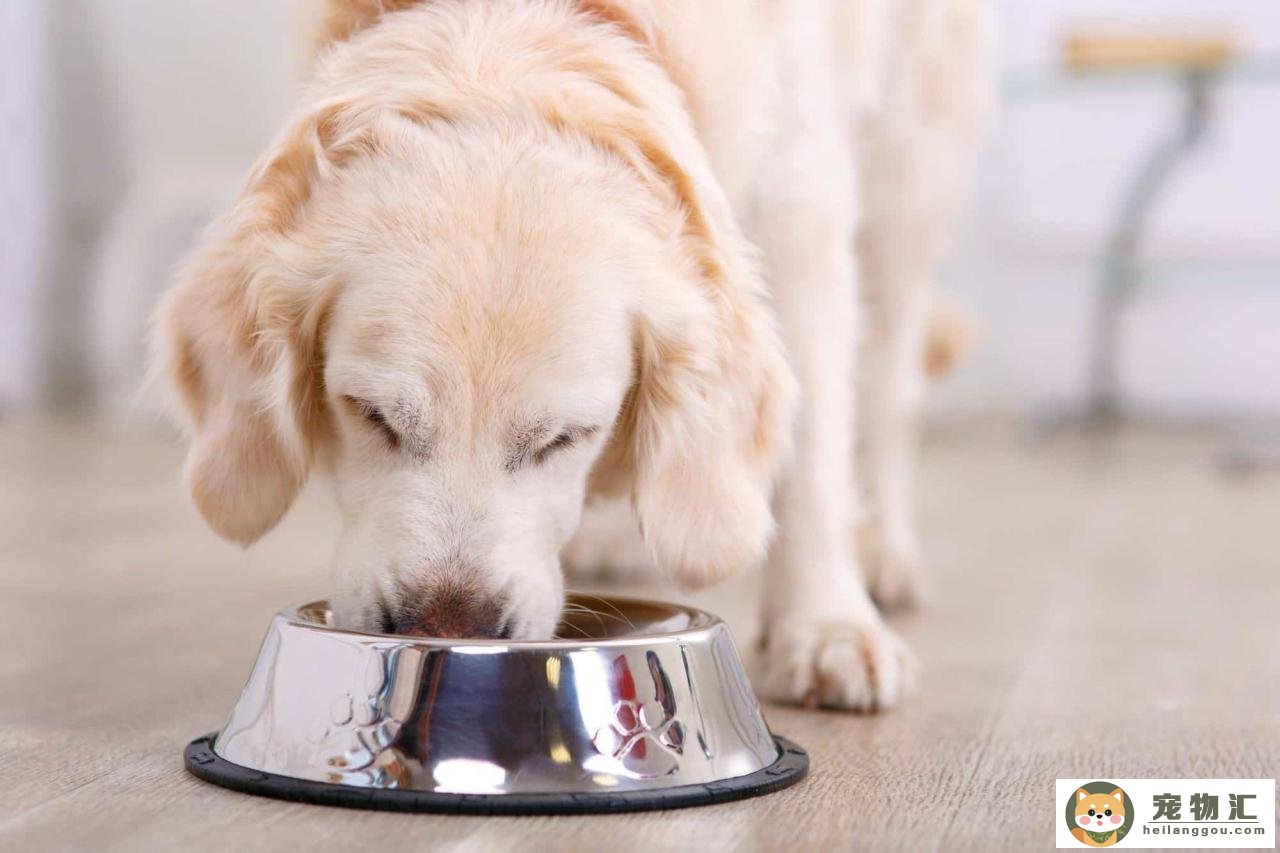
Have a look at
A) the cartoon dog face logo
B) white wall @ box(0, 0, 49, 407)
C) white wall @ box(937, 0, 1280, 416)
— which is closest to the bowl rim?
the cartoon dog face logo

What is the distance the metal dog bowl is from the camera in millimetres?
1287

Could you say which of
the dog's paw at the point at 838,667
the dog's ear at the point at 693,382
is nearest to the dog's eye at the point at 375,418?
the dog's ear at the point at 693,382

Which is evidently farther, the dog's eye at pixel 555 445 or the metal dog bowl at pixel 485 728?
the dog's eye at pixel 555 445

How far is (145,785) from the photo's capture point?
137 cm

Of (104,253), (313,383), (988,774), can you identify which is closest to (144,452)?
(104,253)

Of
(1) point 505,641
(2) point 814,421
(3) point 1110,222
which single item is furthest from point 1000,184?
(1) point 505,641

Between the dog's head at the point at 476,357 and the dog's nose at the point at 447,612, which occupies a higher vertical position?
the dog's head at the point at 476,357

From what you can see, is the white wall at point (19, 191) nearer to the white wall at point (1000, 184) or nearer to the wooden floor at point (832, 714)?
the white wall at point (1000, 184)

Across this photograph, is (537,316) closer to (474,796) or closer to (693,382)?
(693,382)

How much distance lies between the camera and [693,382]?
1.62 m

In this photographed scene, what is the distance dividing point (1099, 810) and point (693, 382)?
0.56 meters

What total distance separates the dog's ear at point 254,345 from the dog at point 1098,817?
0.80m

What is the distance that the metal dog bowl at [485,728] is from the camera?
4.22ft

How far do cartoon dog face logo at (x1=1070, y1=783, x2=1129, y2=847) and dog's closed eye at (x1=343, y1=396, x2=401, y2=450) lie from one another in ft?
2.16
